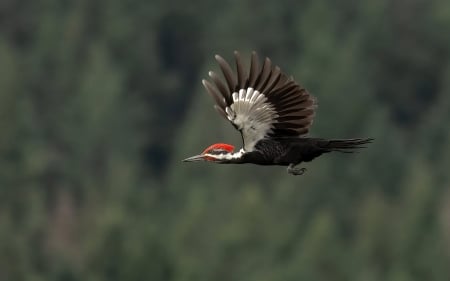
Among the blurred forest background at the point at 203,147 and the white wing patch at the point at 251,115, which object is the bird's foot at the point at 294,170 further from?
the blurred forest background at the point at 203,147

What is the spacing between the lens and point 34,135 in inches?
4660

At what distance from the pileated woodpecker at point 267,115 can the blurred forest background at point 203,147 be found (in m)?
51.0

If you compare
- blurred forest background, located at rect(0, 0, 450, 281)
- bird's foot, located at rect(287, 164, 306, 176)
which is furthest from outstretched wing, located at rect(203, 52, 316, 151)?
blurred forest background, located at rect(0, 0, 450, 281)

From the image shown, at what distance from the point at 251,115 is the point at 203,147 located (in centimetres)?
8147

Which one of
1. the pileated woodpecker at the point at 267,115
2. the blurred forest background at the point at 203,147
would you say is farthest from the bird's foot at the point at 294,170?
the blurred forest background at the point at 203,147

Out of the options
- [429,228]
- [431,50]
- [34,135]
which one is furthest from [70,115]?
[429,228]

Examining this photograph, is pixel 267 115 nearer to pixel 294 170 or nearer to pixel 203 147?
pixel 294 170

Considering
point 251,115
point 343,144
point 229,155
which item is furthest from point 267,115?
point 343,144

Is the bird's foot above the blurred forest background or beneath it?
beneath

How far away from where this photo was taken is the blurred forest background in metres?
85.3

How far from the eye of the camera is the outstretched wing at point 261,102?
2441cm

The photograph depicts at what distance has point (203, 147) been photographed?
348 feet

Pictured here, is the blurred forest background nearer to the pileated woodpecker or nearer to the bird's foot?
the pileated woodpecker

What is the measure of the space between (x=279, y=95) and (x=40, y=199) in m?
84.8
